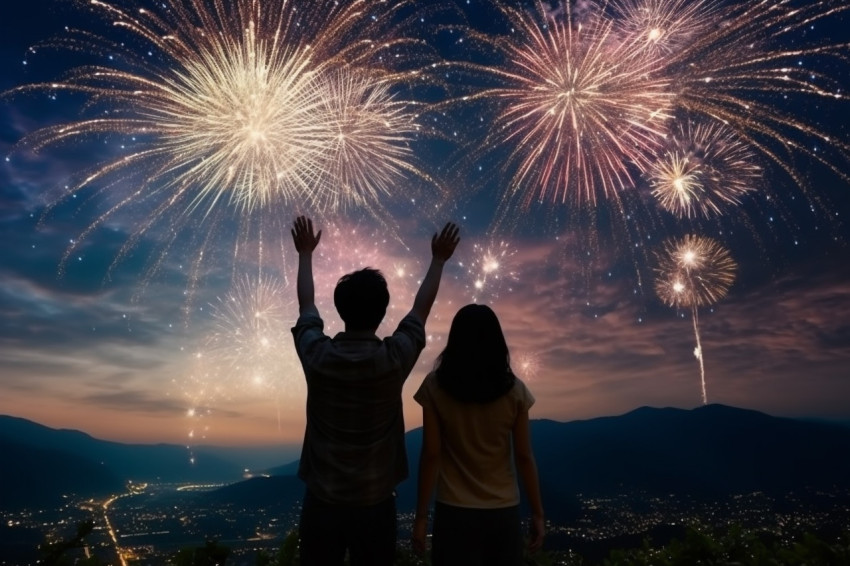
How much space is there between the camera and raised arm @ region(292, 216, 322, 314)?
152 inches

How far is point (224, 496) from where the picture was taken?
13612cm

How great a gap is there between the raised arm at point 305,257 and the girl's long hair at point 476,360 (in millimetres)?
1045

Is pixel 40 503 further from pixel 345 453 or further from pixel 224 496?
pixel 345 453

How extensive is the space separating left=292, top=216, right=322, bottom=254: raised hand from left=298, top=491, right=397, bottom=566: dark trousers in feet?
6.36

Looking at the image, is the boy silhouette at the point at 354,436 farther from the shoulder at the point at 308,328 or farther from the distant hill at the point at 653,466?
the distant hill at the point at 653,466

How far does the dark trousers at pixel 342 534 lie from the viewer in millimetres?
3164

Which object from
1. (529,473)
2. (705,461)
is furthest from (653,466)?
(529,473)

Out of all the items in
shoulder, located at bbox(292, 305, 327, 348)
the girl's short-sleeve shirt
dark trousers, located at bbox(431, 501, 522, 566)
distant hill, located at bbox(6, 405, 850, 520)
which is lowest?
distant hill, located at bbox(6, 405, 850, 520)

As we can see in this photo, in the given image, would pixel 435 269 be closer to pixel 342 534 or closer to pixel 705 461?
pixel 342 534

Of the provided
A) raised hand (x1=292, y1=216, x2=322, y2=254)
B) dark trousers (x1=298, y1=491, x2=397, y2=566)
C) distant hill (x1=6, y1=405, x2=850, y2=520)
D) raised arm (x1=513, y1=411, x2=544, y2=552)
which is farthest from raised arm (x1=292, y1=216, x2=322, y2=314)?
distant hill (x1=6, y1=405, x2=850, y2=520)

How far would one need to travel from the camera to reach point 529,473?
3.85 m

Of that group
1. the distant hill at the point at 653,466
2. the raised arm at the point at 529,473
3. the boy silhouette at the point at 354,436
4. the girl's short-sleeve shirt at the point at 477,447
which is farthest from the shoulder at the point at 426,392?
the distant hill at the point at 653,466

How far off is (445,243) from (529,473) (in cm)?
182

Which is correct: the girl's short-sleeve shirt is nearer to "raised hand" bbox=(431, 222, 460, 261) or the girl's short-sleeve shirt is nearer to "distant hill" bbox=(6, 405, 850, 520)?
"raised hand" bbox=(431, 222, 460, 261)
